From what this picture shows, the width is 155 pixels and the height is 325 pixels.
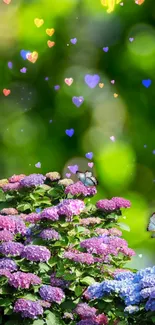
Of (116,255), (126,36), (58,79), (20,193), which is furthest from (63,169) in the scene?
(116,255)

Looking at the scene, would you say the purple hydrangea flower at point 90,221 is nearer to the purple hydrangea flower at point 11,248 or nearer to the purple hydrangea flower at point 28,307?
the purple hydrangea flower at point 11,248

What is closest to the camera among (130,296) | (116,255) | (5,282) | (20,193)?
(130,296)

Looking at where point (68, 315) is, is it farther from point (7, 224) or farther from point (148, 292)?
point (148, 292)

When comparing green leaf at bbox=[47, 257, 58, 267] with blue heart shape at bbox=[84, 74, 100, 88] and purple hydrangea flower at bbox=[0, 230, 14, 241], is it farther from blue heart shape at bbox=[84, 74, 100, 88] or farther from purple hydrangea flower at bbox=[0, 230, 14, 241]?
blue heart shape at bbox=[84, 74, 100, 88]

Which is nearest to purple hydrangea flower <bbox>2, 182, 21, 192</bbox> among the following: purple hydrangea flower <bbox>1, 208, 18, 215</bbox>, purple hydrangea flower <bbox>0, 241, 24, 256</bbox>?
purple hydrangea flower <bbox>1, 208, 18, 215</bbox>

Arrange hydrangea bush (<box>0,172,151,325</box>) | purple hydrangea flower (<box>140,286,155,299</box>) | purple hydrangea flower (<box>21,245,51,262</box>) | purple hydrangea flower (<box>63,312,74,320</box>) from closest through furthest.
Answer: purple hydrangea flower (<box>140,286,155,299</box>) < hydrangea bush (<box>0,172,151,325</box>) < purple hydrangea flower (<box>21,245,51,262</box>) < purple hydrangea flower (<box>63,312,74,320</box>)

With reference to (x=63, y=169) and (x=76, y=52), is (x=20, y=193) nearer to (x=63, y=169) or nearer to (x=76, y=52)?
(x=63, y=169)
